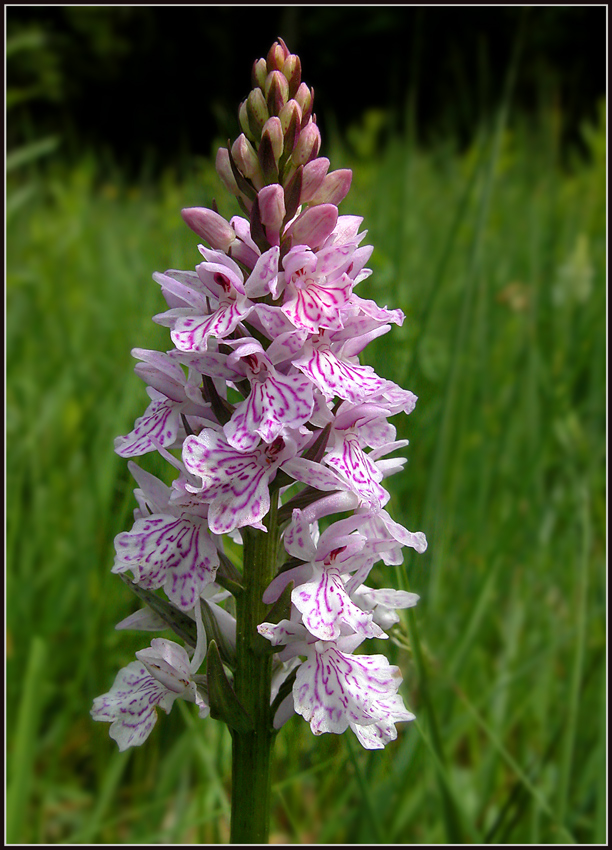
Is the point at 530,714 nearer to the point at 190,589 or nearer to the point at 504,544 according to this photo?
the point at 504,544

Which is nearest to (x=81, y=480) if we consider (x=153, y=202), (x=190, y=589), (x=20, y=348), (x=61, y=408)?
(x=61, y=408)

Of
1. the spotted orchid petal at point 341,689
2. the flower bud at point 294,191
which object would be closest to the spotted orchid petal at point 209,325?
the flower bud at point 294,191

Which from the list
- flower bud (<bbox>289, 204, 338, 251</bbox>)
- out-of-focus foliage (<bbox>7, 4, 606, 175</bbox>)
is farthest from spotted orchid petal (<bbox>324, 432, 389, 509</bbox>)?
out-of-focus foliage (<bbox>7, 4, 606, 175</bbox>)

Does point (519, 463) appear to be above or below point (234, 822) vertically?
above

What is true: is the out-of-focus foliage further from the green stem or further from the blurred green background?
the green stem

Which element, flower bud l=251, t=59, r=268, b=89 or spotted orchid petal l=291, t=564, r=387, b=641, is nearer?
spotted orchid petal l=291, t=564, r=387, b=641

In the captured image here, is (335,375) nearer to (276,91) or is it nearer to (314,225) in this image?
(314,225)

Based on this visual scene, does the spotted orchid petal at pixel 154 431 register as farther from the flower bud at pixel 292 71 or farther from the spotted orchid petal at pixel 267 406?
the flower bud at pixel 292 71
